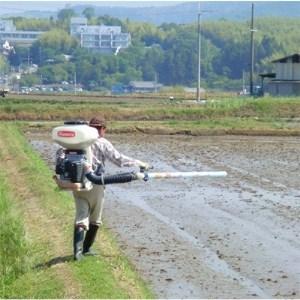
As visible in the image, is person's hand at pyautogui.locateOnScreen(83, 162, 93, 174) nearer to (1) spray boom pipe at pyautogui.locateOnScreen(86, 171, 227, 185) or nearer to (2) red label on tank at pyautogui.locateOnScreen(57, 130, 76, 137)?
(1) spray boom pipe at pyautogui.locateOnScreen(86, 171, 227, 185)

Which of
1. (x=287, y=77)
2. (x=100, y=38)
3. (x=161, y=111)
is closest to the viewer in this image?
(x=161, y=111)

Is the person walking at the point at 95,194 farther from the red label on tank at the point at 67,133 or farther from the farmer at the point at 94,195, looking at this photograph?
the red label on tank at the point at 67,133

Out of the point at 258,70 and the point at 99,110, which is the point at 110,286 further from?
the point at 258,70

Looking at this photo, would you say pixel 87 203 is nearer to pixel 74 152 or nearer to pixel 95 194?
pixel 95 194

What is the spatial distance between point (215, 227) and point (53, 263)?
133 inches

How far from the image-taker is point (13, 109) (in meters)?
33.1

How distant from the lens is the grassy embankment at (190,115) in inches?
1141

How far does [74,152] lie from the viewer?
316 inches

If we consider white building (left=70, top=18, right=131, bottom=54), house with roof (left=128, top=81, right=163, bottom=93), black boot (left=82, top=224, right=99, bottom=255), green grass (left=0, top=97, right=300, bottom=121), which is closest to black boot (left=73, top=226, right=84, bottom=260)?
black boot (left=82, top=224, right=99, bottom=255)

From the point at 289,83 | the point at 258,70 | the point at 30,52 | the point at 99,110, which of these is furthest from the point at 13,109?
the point at 30,52

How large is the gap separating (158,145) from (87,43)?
80.8m

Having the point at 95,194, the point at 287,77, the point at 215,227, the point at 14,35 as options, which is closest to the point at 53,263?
the point at 95,194

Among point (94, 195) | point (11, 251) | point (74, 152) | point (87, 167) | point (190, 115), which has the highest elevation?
point (74, 152)

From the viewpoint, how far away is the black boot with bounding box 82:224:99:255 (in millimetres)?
8688
